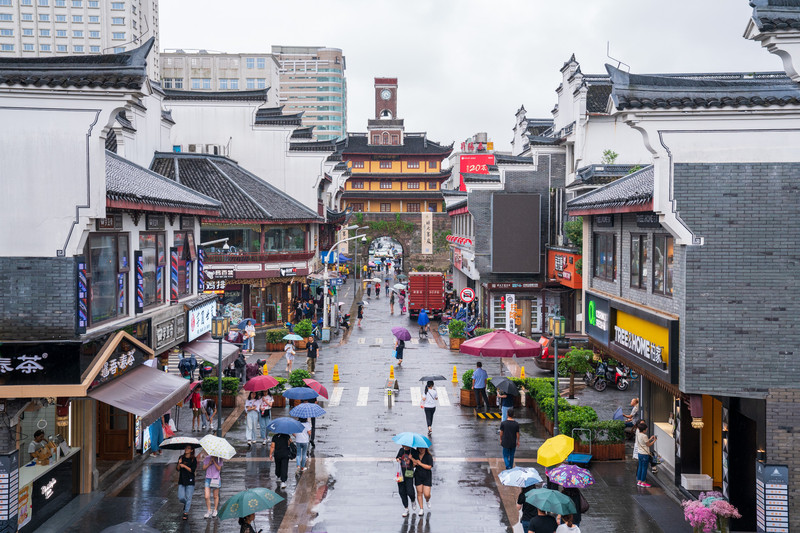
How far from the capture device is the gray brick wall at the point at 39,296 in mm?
14164

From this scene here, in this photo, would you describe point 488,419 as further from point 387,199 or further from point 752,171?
point 387,199

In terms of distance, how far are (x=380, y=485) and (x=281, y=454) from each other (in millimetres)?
2435

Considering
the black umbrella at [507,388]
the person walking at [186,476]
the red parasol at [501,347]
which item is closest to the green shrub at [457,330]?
the red parasol at [501,347]

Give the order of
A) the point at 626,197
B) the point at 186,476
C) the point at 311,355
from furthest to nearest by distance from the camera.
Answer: the point at 311,355 < the point at 626,197 < the point at 186,476

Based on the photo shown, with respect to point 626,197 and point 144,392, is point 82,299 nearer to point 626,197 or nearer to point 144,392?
point 144,392

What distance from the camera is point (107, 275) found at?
55.5 ft

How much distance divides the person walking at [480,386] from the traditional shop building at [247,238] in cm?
2251

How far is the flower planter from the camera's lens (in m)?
26.1

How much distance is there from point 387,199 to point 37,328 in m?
83.0

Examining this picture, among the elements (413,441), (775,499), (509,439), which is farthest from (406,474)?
(775,499)

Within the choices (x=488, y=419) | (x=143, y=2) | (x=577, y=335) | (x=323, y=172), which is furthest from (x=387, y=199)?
(x=488, y=419)

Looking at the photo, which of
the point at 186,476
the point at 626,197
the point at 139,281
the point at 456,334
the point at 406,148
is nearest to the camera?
the point at 186,476

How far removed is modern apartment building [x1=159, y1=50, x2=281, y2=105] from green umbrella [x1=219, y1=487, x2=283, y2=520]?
123 meters

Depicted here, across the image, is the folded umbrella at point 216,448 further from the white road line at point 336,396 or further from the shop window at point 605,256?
the white road line at point 336,396
